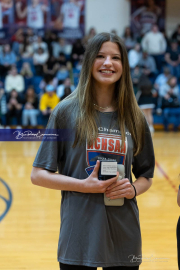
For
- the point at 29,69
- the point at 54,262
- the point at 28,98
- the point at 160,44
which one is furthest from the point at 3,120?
the point at 54,262

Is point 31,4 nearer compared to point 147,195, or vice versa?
point 147,195

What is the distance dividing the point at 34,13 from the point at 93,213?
12.8 metres

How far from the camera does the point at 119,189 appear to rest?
5.06 ft

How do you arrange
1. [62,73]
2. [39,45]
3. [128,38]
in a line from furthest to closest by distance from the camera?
1. [128,38]
2. [39,45]
3. [62,73]

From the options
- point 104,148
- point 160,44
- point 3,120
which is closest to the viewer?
point 104,148

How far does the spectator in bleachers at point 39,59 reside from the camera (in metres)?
12.2

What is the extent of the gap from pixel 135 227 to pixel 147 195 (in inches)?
124

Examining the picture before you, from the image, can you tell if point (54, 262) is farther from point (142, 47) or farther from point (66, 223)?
point (142, 47)

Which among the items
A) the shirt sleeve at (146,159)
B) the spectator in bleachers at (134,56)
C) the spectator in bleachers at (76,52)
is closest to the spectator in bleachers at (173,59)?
the spectator in bleachers at (134,56)

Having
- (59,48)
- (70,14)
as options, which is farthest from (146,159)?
(70,14)

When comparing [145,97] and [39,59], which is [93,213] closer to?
[145,97]

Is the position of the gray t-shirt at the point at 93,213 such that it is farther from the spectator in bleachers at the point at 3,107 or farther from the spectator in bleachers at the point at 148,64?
the spectator in bleachers at the point at 148,64

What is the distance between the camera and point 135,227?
1610 mm

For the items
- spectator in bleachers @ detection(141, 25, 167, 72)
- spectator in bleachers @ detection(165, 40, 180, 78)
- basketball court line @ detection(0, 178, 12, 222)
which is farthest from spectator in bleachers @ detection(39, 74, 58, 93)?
basketball court line @ detection(0, 178, 12, 222)
